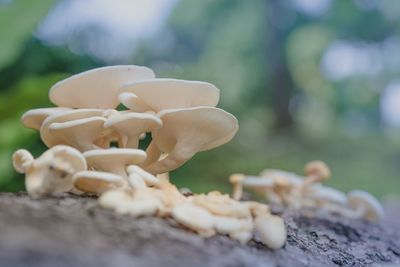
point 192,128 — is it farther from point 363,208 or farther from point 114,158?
point 363,208

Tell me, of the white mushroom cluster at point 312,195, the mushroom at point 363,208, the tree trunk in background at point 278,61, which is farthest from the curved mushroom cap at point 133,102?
the tree trunk in background at point 278,61

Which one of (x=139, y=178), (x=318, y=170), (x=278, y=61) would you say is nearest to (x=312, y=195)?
(x=318, y=170)

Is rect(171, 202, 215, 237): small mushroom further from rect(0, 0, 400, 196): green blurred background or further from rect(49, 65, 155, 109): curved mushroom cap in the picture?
rect(0, 0, 400, 196): green blurred background

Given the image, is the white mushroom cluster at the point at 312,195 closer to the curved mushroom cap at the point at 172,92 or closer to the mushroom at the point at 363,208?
the mushroom at the point at 363,208

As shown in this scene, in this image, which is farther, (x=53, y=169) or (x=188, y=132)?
(x=188, y=132)

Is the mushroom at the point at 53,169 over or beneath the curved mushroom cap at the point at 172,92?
beneath

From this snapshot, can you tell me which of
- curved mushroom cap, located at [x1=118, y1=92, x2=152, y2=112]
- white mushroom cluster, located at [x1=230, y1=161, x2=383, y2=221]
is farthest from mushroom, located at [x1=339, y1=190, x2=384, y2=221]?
curved mushroom cap, located at [x1=118, y1=92, x2=152, y2=112]
